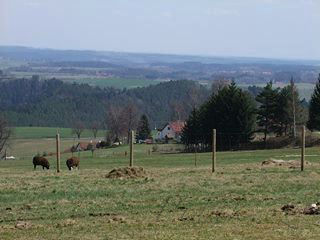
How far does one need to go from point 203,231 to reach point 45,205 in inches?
214

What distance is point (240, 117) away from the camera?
70438mm

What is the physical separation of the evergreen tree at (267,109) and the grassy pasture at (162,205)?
53375 millimetres

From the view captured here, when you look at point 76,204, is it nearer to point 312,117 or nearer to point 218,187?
point 218,187

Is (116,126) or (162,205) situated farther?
(116,126)

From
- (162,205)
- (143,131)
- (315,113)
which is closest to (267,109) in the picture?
(315,113)

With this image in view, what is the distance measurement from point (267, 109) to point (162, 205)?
2478 inches

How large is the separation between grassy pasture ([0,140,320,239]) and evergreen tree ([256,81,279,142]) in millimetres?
53375

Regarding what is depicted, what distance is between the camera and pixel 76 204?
1528cm

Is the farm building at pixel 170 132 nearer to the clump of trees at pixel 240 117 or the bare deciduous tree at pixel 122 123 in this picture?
the bare deciduous tree at pixel 122 123

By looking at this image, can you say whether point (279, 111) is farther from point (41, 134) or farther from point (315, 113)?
point (41, 134)

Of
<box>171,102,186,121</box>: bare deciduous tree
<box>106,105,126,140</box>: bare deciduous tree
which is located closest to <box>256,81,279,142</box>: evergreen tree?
<box>106,105,126,140</box>: bare deciduous tree

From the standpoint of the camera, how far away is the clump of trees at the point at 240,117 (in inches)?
2752

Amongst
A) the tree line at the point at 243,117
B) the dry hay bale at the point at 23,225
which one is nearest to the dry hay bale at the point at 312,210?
the dry hay bale at the point at 23,225

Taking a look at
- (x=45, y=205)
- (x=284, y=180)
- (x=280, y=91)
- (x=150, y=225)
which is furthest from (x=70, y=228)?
(x=280, y=91)
